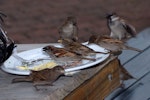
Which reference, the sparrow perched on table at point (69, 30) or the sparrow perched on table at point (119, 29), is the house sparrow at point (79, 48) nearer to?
the sparrow perched on table at point (69, 30)

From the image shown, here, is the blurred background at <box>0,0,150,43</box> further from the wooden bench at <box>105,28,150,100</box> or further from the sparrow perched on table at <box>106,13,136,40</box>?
the wooden bench at <box>105,28,150,100</box>

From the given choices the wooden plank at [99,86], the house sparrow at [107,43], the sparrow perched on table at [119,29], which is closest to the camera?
the wooden plank at [99,86]

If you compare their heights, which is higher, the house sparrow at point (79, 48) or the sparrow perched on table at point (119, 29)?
the house sparrow at point (79, 48)

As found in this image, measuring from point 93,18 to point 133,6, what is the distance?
1.52ft

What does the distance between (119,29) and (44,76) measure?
1.71 meters

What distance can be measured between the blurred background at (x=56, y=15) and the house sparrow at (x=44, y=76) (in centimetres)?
365

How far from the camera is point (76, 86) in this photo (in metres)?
1.44

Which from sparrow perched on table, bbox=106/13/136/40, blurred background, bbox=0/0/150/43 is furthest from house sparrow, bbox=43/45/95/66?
blurred background, bbox=0/0/150/43

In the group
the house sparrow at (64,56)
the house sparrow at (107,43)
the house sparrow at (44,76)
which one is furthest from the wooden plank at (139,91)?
the house sparrow at (44,76)

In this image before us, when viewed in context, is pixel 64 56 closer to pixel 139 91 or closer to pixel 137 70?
pixel 139 91

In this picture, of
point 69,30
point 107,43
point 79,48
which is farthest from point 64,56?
point 69,30

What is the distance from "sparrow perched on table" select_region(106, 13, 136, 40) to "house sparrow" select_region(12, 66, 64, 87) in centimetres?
136

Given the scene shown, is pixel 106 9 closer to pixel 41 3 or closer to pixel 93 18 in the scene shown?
pixel 93 18

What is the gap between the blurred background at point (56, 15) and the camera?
18.0ft
